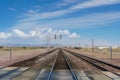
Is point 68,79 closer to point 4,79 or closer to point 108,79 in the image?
point 108,79

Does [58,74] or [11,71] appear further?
[11,71]

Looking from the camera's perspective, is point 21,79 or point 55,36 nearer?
point 21,79

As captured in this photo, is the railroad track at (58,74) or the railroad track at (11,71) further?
the railroad track at (11,71)

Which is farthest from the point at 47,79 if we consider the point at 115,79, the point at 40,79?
the point at 115,79

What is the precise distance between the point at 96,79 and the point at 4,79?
5231 millimetres

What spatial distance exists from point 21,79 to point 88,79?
3.81 metres

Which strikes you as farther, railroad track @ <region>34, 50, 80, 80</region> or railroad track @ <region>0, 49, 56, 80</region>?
railroad track @ <region>0, 49, 56, 80</region>

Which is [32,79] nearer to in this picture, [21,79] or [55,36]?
[21,79]

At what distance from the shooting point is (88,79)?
16.5 m

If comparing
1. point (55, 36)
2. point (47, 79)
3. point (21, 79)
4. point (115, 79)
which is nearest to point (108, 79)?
point (115, 79)

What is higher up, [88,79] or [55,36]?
[55,36]

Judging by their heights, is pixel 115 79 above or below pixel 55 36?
below

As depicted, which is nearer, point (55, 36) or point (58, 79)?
point (58, 79)

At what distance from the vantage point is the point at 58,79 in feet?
53.6
